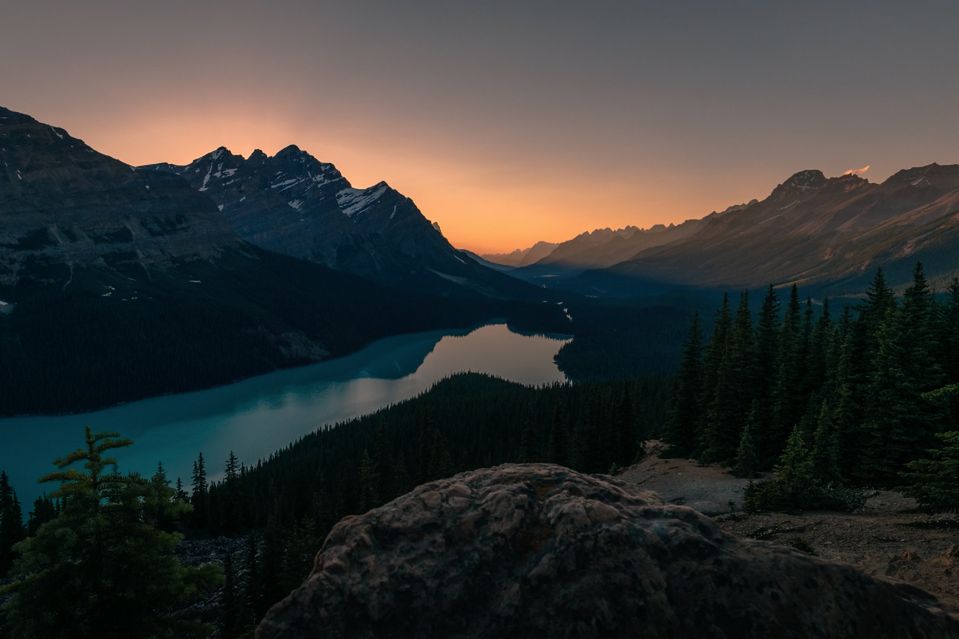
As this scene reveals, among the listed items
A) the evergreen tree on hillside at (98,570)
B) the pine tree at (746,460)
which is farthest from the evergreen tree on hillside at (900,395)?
the evergreen tree on hillside at (98,570)

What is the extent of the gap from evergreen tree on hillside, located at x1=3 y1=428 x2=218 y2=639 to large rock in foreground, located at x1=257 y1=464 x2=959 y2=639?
7257mm

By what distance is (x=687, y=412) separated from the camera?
4894 cm

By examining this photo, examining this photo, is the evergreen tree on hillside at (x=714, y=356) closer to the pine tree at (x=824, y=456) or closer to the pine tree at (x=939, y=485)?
the pine tree at (x=824, y=456)

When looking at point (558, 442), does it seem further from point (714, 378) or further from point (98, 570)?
point (98, 570)

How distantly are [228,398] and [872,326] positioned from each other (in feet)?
617

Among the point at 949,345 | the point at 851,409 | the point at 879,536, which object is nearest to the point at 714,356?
the point at 949,345

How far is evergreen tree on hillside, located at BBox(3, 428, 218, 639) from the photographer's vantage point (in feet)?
38.5

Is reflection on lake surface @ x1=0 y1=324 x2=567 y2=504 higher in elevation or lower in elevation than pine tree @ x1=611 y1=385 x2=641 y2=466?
lower

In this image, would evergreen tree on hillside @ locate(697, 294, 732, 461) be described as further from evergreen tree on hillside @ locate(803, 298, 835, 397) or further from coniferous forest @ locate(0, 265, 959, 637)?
evergreen tree on hillside @ locate(803, 298, 835, 397)

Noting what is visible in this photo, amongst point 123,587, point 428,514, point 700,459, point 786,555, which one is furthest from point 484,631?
point 700,459

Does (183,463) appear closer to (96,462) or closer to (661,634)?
(96,462)

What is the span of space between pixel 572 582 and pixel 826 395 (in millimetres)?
37697

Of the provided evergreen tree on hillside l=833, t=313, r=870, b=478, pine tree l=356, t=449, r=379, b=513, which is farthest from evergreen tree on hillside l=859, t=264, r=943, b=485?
pine tree l=356, t=449, r=379, b=513

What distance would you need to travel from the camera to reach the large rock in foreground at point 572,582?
6676 mm
